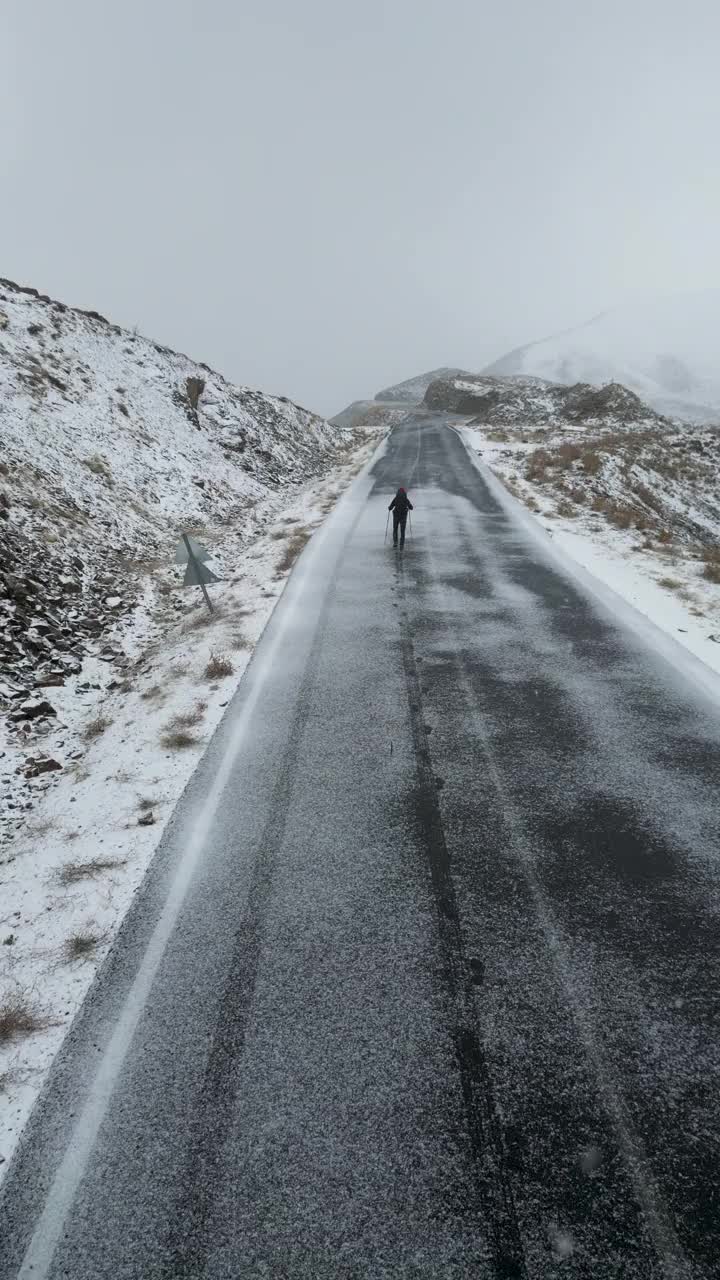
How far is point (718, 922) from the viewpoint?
3979 millimetres

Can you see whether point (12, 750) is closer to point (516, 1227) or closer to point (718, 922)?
point (516, 1227)

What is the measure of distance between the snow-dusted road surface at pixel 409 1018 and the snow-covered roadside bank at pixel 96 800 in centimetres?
21

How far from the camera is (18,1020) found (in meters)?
3.49

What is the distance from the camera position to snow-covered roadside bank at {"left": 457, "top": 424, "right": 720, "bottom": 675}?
8719mm

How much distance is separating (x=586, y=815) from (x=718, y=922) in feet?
4.00

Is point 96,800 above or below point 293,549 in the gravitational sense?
below

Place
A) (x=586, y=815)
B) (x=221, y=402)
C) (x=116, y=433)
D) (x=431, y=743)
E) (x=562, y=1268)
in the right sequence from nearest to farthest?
(x=562, y=1268)
(x=586, y=815)
(x=431, y=743)
(x=116, y=433)
(x=221, y=402)

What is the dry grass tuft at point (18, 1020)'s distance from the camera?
3424 millimetres

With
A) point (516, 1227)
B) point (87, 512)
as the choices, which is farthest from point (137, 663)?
point (516, 1227)

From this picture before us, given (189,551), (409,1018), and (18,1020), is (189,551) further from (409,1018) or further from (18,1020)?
(409,1018)

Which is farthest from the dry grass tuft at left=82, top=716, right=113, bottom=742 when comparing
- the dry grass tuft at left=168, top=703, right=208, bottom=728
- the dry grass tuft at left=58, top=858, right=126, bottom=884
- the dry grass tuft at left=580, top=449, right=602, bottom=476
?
the dry grass tuft at left=580, top=449, right=602, bottom=476

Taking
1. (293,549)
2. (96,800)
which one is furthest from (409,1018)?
(293,549)

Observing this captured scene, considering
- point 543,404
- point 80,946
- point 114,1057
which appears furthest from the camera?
point 543,404

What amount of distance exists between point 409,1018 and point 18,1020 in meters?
2.41
